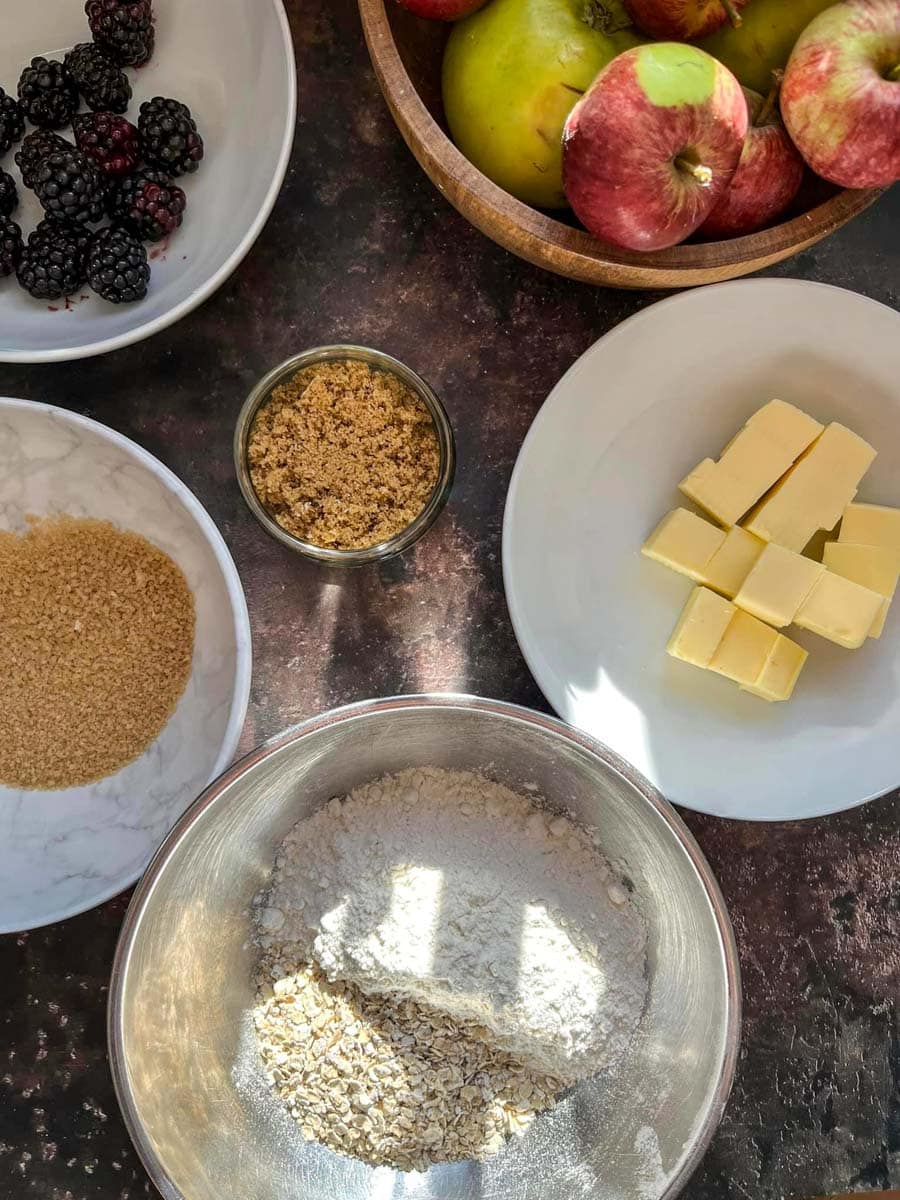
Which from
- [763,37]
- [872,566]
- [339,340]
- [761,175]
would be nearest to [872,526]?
[872,566]

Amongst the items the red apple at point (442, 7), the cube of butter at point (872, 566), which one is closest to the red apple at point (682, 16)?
the red apple at point (442, 7)

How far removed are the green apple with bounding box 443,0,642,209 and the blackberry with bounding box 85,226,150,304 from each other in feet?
1.08

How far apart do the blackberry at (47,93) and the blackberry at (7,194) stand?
7cm

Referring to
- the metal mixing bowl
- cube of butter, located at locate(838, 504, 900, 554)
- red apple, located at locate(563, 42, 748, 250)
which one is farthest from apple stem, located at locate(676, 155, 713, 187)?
the metal mixing bowl

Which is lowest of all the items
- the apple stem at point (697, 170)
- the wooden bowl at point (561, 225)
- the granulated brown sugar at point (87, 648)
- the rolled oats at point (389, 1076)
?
the rolled oats at point (389, 1076)

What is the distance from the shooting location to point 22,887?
109 centimetres

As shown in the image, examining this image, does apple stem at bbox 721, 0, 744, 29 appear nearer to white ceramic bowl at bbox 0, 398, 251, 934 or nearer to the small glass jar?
the small glass jar

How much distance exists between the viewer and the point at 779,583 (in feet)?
3.32

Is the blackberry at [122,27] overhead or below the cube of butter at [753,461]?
overhead

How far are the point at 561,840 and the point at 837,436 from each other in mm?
470

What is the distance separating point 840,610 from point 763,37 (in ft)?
1.69

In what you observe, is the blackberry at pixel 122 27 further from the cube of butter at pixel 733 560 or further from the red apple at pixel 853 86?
the cube of butter at pixel 733 560

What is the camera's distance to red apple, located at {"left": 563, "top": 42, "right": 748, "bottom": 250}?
33.4 inches

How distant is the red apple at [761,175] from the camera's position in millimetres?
917
